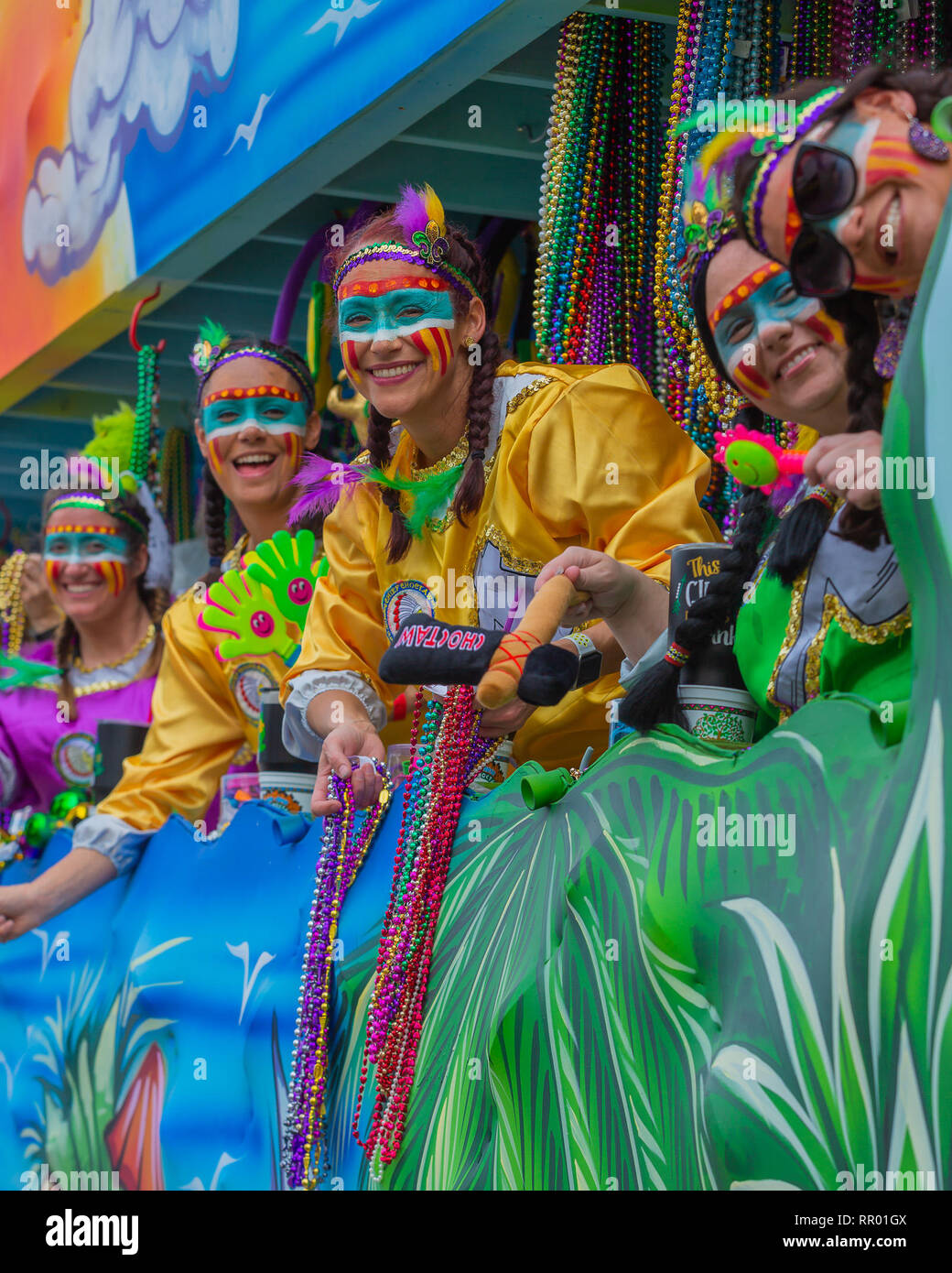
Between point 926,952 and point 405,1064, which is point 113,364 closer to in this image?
point 405,1064

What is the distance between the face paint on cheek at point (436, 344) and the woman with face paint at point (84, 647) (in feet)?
5.06

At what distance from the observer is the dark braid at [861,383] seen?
1.48 metres

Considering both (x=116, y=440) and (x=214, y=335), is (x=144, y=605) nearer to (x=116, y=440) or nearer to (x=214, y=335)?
(x=116, y=440)

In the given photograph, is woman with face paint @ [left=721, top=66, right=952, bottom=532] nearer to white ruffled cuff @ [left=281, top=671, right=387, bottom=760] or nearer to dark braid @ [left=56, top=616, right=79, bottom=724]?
white ruffled cuff @ [left=281, top=671, right=387, bottom=760]

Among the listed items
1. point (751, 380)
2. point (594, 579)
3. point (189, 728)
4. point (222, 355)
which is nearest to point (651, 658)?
point (594, 579)

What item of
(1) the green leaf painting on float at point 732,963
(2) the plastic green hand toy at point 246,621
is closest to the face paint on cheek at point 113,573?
(2) the plastic green hand toy at point 246,621

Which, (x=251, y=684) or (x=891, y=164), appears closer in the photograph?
(x=891, y=164)

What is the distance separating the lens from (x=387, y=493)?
2463 millimetres

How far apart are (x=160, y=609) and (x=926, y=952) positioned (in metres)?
2.82

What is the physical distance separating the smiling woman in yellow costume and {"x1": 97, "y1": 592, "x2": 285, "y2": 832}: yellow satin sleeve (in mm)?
556

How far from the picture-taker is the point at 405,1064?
2.03m

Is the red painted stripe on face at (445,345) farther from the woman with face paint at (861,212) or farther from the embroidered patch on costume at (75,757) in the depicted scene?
the embroidered patch on costume at (75,757)

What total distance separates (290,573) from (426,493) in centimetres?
70
